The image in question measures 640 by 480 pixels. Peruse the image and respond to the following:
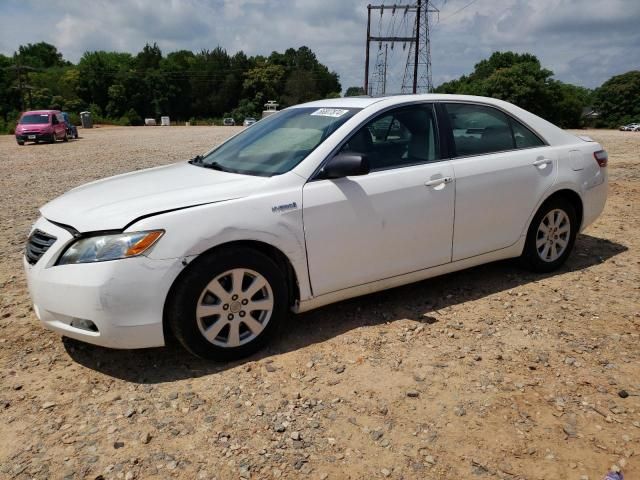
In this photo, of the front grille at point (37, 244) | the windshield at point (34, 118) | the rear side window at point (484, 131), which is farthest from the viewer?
the windshield at point (34, 118)

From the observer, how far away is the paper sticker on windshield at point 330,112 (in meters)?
3.85

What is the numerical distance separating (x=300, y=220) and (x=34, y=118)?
27.2 metres

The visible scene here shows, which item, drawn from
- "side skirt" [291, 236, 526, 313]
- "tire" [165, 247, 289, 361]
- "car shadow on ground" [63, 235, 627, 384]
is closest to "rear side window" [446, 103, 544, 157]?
"side skirt" [291, 236, 526, 313]

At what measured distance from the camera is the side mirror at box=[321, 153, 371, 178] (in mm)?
3406

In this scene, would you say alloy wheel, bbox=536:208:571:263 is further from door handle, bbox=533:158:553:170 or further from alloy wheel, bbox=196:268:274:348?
alloy wheel, bbox=196:268:274:348

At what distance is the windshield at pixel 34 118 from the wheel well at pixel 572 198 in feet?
88.1

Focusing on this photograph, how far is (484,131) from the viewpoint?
14.2 ft

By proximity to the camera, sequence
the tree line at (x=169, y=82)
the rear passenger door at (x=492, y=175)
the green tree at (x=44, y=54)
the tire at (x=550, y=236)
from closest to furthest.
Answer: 1. the rear passenger door at (x=492, y=175)
2. the tire at (x=550, y=236)
3. the tree line at (x=169, y=82)
4. the green tree at (x=44, y=54)

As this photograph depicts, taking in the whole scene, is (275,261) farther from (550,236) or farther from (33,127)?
(33,127)

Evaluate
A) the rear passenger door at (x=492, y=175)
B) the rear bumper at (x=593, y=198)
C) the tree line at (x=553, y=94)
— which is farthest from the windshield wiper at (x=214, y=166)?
the tree line at (x=553, y=94)

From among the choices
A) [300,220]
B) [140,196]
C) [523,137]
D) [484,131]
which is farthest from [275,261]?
[523,137]

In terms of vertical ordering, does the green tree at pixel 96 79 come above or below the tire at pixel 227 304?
above

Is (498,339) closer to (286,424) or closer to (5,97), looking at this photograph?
(286,424)

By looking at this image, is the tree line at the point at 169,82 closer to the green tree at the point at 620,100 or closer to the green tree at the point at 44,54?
the green tree at the point at 44,54
